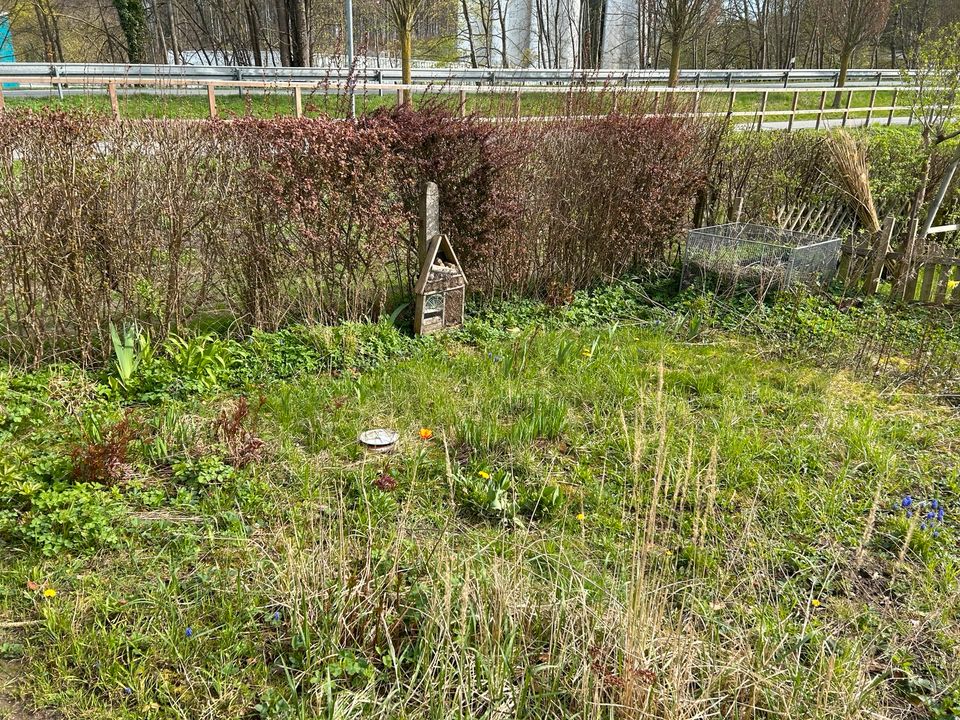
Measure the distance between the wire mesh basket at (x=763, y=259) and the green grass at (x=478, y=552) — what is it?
7.22 feet

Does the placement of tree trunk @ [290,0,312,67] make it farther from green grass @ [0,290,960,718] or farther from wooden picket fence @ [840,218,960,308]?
green grass @ [0,290,960,718]

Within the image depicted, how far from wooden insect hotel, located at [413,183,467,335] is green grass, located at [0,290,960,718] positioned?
94 cm

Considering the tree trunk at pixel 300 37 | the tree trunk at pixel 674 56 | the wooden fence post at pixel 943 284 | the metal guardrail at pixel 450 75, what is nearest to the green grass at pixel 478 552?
the wooden fence post at pixel 943 284

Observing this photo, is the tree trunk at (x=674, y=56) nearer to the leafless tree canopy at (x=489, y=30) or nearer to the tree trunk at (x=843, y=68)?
the leafless tree canopy at (x=489, y=30)

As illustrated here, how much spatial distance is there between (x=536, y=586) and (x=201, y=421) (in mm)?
2386

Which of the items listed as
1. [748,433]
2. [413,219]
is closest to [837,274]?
[748,433]

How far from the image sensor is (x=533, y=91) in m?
8.27

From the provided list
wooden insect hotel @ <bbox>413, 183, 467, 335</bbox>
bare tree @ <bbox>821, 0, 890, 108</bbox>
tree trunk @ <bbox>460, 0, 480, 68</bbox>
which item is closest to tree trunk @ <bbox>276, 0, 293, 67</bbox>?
tree trunk @ <bbox>460, 0, 480, 68</bbox>

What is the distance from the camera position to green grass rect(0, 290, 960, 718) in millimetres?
2504

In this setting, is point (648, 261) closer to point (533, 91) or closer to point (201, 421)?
point (533, 91)

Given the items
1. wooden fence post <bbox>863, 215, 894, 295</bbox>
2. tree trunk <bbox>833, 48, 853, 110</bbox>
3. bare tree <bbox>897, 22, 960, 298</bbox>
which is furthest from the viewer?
tree trunk <bbox>833, 48, 853, 110</bbox>

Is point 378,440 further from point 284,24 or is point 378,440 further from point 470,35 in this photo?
point 470,35

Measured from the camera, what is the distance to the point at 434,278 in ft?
19.3

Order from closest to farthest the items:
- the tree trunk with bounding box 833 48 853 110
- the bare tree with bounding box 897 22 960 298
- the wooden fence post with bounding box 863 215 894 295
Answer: the bare tree with bounding box 897 22 960 298 < the wooden fence post with bounding box 863 215 894 295 < the tree trunk with bounding box 833 48 853 110
